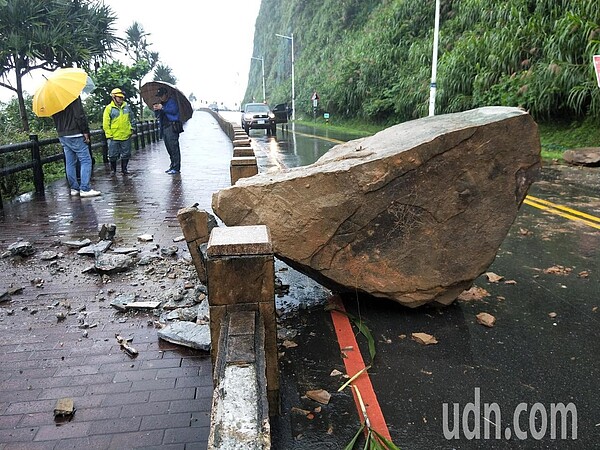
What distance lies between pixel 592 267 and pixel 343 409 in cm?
377

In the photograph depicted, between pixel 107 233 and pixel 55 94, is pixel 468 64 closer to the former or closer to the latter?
pixel 55 94

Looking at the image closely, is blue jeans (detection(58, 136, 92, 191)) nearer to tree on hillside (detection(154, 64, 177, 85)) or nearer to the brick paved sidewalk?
the brick paved sidewalk

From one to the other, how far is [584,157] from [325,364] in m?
12.3

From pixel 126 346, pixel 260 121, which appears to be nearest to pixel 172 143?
pixel 126 346

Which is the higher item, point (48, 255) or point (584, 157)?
point (48, 255)

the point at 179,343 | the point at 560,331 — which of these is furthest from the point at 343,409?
the point at 560,331

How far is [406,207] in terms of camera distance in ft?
13.8

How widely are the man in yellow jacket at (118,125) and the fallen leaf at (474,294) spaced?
9.17 m

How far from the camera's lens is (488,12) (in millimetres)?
23625

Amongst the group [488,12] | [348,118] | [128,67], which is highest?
[488,12]

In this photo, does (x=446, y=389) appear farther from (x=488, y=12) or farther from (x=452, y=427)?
(x=488, y=12)

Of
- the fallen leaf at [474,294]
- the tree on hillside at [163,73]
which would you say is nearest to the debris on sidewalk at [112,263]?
the fallen leaf at [474,294]

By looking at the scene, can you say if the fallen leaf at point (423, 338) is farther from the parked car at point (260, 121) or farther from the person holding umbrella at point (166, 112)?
the parked car at point (260, 121)

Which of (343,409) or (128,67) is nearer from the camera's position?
(343,409)
